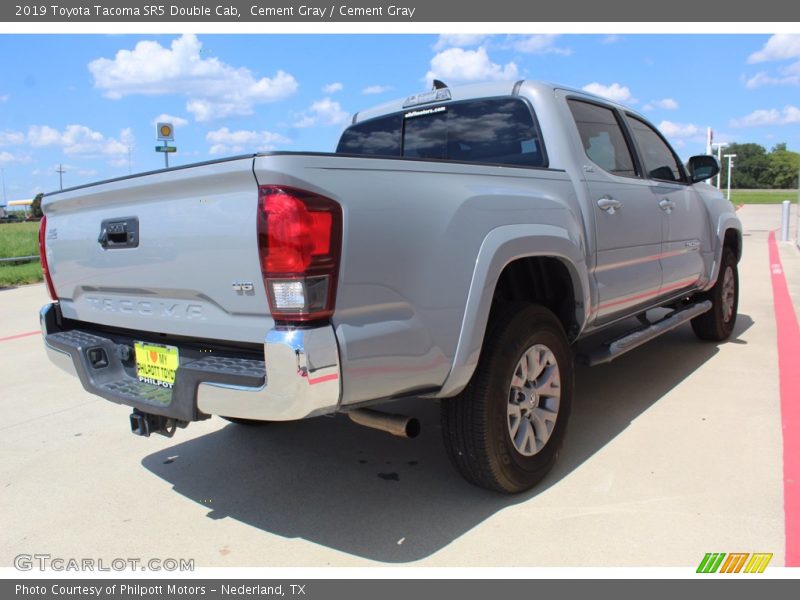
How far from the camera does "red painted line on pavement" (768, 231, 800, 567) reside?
2.72 meters

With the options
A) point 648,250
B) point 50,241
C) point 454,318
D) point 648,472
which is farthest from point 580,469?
point 50,241

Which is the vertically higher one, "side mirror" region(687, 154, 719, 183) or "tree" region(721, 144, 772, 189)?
"tree" region(721, 144, 772, 189)

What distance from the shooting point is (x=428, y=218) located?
2537mm

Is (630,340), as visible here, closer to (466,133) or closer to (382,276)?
(466,133)

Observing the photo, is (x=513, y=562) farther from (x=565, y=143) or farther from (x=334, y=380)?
(x=565, y=143)

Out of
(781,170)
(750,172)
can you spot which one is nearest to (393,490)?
(750,172)

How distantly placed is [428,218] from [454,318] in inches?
16.6

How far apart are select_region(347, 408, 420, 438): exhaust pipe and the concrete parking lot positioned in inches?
20.5

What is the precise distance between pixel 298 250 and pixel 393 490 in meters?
1.61

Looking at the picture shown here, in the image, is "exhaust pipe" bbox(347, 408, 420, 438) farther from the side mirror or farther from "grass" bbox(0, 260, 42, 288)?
"grass" bbox(0, 260, 42, 288)

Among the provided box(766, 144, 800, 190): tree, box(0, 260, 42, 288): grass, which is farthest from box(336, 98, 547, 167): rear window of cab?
box(766, 144, 800, 190): tree

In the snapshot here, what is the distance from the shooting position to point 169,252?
2.59 metres

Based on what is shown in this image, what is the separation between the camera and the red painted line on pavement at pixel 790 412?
8.93ft

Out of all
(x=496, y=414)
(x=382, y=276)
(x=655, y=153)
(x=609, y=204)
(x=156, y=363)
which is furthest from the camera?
(x=655, y=153)
